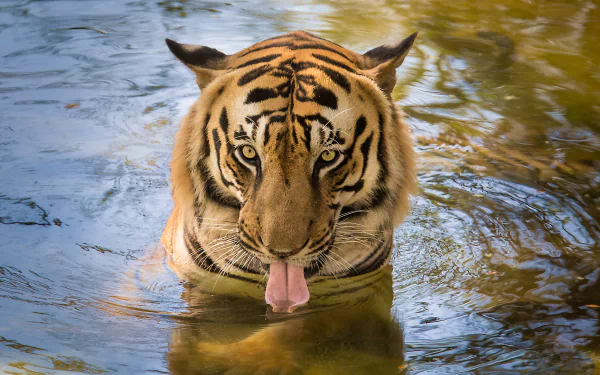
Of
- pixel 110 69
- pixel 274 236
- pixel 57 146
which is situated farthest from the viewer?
pixel 110 69

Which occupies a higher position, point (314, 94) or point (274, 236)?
point (314, 94)

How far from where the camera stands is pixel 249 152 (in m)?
3.81

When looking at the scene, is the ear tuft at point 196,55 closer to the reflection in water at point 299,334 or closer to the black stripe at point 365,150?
the black stripe at point 365,150

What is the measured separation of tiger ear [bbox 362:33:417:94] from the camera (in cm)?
405

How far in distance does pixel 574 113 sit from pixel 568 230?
200 cm

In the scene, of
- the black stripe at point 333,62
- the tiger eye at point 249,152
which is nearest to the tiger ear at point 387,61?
the black stripe at point 333,62

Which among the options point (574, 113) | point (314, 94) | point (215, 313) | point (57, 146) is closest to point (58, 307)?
point (215, 313)

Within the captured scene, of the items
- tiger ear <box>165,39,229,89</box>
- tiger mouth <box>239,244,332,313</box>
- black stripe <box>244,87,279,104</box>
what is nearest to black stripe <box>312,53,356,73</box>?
black stripe <box>244,87,279,104</box>

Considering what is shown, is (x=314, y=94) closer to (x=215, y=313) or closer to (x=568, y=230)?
(x=215, y=313)

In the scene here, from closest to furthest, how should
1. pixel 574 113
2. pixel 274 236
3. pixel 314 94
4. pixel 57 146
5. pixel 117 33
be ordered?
pixel 274 236 → pixel 314 94 → pixel 57 146 → pixel 574 113 → pixel 117 33

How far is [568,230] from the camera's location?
511cm

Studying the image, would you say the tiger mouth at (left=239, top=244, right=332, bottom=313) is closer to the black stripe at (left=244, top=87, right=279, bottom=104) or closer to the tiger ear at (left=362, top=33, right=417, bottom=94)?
the black stripe at (left=244, top=87, right=279, bottom=104)

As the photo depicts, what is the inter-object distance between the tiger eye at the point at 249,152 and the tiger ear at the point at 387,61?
77 centimetres

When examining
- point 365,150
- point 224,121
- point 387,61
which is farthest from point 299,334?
point 387,61
